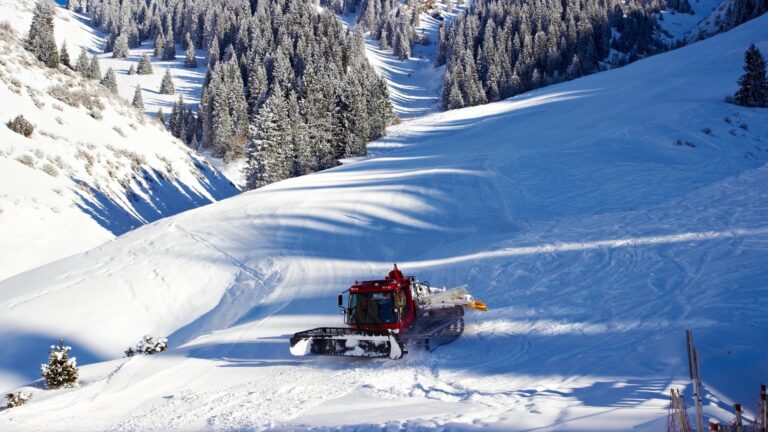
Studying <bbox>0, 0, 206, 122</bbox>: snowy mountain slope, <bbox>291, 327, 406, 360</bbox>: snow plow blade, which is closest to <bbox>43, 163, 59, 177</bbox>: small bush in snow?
<bbox>291, 327, 406, 360</bbox>: snow plow blade

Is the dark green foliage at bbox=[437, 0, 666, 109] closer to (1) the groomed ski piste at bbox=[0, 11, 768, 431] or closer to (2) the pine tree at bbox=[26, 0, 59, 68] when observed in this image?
(1) the groomed ski piste at bbox=[0, 11, 768, 431]

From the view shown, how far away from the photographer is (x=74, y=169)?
112 feet

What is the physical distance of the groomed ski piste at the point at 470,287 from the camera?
8188mm

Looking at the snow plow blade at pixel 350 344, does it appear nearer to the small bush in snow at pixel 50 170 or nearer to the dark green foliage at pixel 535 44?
the small bush in snow at pixel 50 170

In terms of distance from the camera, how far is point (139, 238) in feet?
75.8

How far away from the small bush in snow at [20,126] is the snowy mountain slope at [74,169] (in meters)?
0.39

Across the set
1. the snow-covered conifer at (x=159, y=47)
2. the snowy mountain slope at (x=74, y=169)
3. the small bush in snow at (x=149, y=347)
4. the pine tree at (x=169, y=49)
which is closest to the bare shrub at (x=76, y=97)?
the snowy mountain slope at (x=74, y=169)

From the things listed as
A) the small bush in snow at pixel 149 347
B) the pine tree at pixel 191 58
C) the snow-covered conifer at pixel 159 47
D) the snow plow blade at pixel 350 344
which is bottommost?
the small bush in snow at pixel 149 347

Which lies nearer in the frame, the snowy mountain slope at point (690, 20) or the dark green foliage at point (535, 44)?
the dark green foliage at point (535, 44)

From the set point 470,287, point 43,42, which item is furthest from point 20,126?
point 470,287

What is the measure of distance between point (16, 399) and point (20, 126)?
29.9 m

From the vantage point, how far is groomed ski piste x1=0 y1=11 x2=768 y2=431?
8.19m

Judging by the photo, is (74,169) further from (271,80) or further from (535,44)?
(535,44)

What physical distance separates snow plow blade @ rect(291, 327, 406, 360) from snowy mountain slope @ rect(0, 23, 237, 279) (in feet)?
63.9
